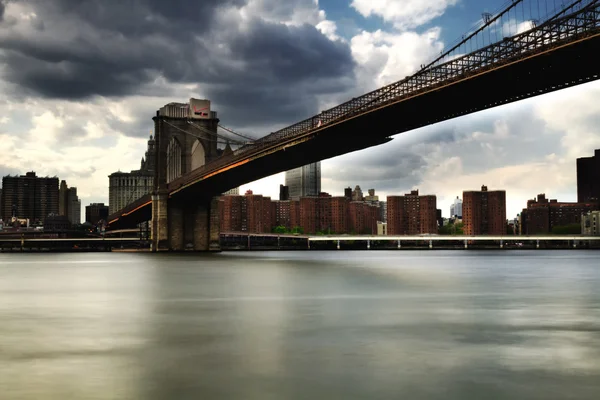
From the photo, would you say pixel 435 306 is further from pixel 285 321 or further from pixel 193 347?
pixel 193 347

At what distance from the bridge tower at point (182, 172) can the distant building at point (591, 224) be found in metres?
101

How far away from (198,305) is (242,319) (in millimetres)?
3749

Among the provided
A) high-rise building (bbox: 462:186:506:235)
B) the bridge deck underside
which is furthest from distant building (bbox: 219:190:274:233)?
the bridge deck underside

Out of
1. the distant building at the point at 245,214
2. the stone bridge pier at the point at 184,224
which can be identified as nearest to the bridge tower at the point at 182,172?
the stone bridge pier at the point at 184,224

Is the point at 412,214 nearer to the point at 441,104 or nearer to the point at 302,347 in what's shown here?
the point at 441,104

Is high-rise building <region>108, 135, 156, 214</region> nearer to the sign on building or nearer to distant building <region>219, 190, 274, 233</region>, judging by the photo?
distant building <region>219, 190, 274, 233</region>

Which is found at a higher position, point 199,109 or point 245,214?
point 199,109

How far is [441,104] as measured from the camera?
3375 cm

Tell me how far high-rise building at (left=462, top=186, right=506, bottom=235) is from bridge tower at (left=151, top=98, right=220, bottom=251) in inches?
4266

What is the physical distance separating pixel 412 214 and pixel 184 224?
11157 centimetres

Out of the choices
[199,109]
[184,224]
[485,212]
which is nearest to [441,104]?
[184,224]

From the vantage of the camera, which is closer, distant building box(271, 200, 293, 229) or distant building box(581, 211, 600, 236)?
distant building box(581, 211, 600, 236)

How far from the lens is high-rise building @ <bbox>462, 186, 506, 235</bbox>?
171 meters

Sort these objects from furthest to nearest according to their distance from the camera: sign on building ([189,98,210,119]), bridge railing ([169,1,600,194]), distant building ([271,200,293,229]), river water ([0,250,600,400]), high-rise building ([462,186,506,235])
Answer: distant building ([271,200,293,229]) < high-rise building ([462,186,506,235]) < sign on building ([189,98,210,119]) < bridge railing ([169,1,600,194]) < river water ([0,250,600,400])
